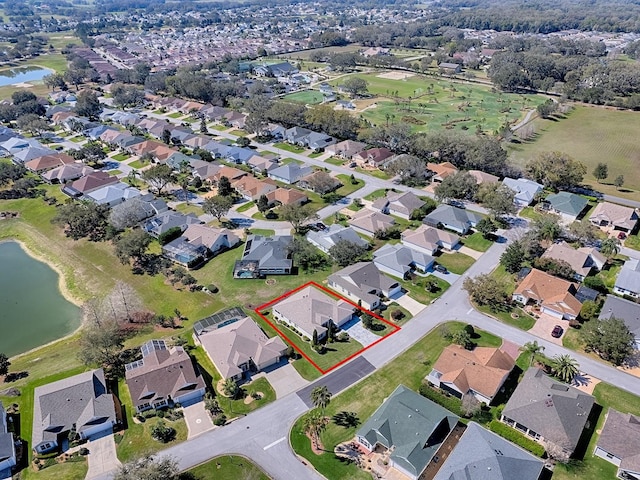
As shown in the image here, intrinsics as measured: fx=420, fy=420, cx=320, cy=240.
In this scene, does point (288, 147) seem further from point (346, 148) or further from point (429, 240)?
point (429, 240)

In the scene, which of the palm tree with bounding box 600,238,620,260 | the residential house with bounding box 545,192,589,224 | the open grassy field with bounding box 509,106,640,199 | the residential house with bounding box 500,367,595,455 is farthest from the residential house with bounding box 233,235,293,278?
the open grassy field with bounding box 509,106,640,199

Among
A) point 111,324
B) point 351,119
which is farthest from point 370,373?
point 351,119

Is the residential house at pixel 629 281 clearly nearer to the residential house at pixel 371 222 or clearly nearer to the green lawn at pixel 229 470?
the residential house at pixel 371 222

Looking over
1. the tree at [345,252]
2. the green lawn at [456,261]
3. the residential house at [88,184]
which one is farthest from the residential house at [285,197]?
the residential house at [88,184]

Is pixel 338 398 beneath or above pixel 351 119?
beneath

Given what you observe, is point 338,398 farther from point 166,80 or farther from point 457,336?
point 166,80
